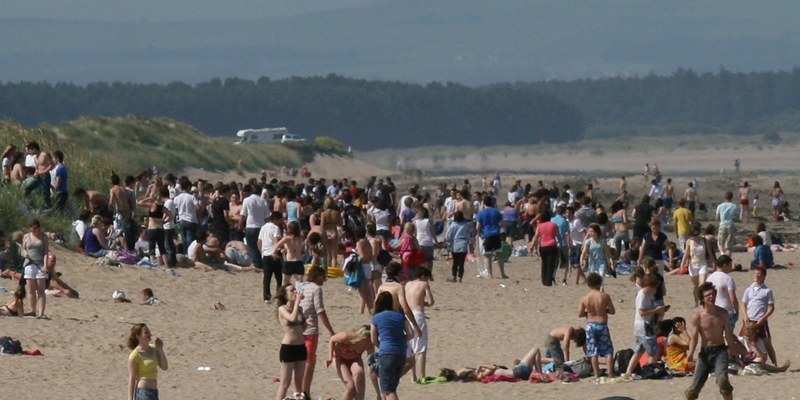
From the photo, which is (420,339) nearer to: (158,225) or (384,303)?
(384,303)

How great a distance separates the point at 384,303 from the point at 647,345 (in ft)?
10.0

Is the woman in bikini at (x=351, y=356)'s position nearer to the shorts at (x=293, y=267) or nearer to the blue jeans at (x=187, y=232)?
the shorts at (x=293, y=267)

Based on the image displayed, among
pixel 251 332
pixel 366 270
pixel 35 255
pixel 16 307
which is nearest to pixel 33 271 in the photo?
pixel 35 255

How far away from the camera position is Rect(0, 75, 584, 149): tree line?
157750 mm

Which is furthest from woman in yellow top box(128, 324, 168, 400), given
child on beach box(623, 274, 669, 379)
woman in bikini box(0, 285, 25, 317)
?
woman in bikini box(0, 285, 25, 317)

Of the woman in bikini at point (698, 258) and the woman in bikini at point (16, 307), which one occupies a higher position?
the woman in bikini at point (698, 258)

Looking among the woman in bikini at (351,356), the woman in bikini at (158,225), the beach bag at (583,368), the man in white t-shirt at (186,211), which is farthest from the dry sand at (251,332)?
the woman in bikini at (351,356)

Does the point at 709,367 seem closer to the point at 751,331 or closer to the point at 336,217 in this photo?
the point at 751,331

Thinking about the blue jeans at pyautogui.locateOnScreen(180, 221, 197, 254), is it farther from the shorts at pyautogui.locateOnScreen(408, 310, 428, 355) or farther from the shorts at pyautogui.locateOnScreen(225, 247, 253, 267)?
the shorts at pyautogui.locateOnScreen(408, 310, 428, 355)

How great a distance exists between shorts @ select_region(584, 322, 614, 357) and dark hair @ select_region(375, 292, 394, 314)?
2.52 m

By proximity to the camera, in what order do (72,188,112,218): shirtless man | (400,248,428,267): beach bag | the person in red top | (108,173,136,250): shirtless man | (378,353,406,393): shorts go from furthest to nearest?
1. (72,188,112,218): shirtless man
2. (108,173,136,250): shirtless man
3. the person in red top
4. (400,248,428,267): beach bag
5. (378,353,406,393): shorts

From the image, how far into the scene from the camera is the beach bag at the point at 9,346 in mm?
15922

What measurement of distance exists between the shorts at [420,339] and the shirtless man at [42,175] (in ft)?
33.0

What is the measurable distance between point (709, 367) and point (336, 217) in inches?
406
